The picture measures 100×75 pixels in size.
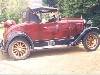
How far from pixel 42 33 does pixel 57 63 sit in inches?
76.3

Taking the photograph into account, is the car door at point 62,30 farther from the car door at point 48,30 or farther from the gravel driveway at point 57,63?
the gravel driveway at point 57,63

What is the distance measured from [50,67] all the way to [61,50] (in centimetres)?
330

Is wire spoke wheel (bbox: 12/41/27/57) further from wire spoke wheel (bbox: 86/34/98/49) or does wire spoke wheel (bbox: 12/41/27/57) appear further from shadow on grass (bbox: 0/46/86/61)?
wire spoke wheel (bbox: 86/34/98/49)

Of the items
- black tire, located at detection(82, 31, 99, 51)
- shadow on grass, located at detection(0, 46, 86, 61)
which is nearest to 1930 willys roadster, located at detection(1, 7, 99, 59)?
black tire, located at detection(82, 31, 99, 51)

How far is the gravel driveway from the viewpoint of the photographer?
10555 mm

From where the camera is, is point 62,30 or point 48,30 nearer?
point 48,30

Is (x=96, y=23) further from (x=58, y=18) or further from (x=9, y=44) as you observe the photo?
(x=9, y=44)

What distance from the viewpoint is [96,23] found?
18953 mm

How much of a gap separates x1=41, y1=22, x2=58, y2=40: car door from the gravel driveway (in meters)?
0.79

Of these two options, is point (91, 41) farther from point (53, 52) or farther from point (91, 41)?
point (53, 52)

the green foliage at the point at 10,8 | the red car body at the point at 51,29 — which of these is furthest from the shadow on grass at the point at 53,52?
the green foliage at the point at 10,8

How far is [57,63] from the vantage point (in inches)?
459

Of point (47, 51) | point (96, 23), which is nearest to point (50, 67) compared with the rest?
point (47, 51)

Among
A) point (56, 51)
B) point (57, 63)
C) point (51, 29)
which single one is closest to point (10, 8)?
point (56, 51)
